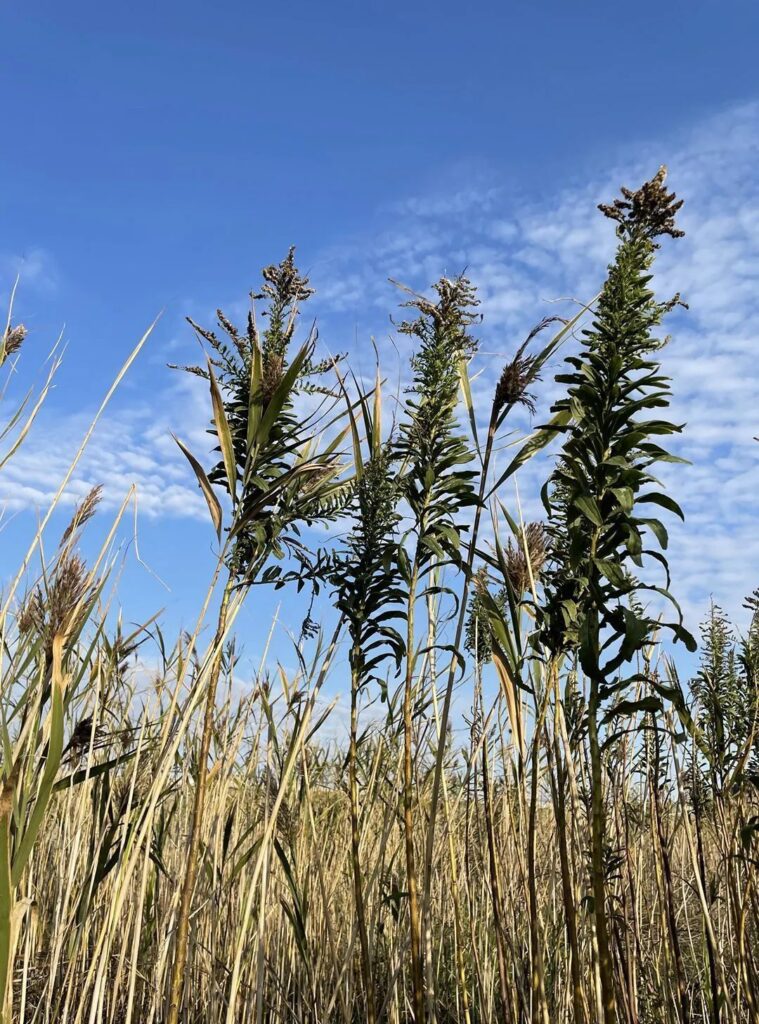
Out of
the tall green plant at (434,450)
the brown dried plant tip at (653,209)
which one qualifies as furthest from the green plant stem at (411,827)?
the brown dried plant tip at (653,209)

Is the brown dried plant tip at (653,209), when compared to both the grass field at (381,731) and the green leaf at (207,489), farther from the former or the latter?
the green leaf at (207,489)

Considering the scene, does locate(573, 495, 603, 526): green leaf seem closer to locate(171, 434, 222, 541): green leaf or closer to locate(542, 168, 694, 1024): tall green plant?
→ locate(542, 168, 694, 1024): tall green plant

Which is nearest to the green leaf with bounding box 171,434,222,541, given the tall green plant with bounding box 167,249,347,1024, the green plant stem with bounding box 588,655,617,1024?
the tall green plant with bounding box 167,249,347,1024

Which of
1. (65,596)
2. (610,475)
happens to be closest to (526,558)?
(610,475)

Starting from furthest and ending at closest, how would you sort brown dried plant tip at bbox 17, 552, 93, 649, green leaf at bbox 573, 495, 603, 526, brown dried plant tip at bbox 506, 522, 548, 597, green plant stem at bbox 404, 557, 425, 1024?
1. brown dried plant tip at bbox 506, 522, 548, 597
2. green plant stem at bbox 404, 557, 425, 1024
3. green leaf at bbox 573, 495, 603, 526
4. brown dried plant tip at bbox 17, 552, 93, 649

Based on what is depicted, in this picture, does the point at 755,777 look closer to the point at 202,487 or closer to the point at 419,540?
the point at 419,540

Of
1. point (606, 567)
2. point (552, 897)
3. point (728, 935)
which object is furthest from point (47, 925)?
point (728, 935)

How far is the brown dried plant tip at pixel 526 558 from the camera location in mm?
2646

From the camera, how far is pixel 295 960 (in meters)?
3.27

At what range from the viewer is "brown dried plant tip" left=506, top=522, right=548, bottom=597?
265 cm

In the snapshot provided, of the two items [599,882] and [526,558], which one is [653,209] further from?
[599,882]

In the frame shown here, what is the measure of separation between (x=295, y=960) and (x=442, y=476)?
2133 mm

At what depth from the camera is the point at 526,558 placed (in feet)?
8.40

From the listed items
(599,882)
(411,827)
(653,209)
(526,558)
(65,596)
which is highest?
(653,209)
